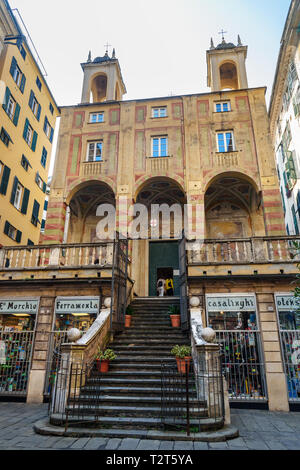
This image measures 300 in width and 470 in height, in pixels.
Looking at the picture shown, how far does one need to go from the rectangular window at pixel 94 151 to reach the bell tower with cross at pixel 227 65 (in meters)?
7.23

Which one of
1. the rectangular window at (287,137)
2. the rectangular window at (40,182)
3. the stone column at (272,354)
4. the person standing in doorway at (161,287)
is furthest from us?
the rectangular window at (40,182)

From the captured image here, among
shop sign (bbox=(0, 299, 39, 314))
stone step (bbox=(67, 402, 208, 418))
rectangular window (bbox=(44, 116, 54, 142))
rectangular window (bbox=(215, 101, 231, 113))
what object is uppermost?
rectangular window (bbox=(44, 116, 54, 142))

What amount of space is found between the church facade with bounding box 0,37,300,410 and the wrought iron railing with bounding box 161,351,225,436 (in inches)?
122

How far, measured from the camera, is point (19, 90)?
60.6 feet

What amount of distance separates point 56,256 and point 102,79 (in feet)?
44.2

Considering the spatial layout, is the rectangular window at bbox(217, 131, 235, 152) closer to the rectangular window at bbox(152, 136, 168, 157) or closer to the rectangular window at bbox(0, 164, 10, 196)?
the rectangular window at bbox(152, 136, 168, 157)

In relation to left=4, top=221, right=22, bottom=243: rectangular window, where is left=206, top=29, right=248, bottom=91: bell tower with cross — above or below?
above

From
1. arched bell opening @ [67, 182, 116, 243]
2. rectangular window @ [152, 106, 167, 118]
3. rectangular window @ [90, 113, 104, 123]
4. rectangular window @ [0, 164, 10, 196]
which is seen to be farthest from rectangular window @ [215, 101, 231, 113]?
rectangular window @ [0, 164, 10, 196]

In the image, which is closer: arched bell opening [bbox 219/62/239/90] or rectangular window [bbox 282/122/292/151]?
arched bell opening [bbox 219/62/239/90]

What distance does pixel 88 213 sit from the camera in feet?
59.1

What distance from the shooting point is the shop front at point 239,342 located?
959 cm

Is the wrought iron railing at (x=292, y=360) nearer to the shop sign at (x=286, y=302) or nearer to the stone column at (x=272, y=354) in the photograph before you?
the stone column at (x=272, y=354)

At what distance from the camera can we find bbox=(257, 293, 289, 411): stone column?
9.34 metres

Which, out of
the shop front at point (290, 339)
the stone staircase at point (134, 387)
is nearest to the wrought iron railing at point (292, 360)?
the shop front at point (290, 339)
